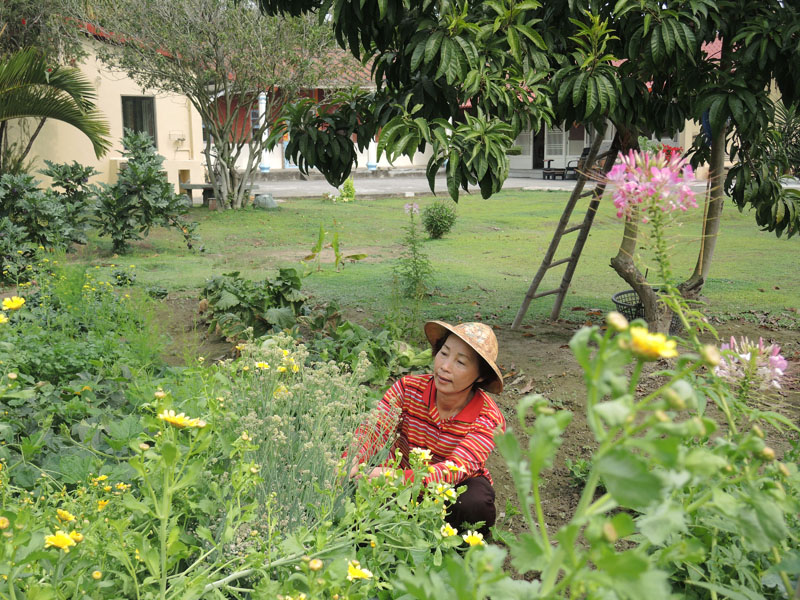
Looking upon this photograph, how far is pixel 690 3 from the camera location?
382 cm

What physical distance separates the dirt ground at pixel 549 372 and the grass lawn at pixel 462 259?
0.54m

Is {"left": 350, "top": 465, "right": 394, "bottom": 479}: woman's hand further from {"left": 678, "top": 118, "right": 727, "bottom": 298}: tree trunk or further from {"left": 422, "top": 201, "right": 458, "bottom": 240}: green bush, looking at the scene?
{"left": 422, "top": 201, "right": 458, "bottom": 240}: green bush

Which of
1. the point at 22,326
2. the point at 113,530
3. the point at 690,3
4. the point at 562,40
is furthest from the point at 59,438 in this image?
the point at 690,3

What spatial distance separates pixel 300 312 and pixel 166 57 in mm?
9575

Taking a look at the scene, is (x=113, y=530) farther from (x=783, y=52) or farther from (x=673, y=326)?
(x=673, y=326)

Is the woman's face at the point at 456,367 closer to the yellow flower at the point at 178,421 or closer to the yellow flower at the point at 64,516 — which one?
the yellow flower at the point at 178,421

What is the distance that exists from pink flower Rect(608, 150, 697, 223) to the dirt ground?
55.4 inches

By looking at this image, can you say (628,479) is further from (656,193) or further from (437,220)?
(437,220)

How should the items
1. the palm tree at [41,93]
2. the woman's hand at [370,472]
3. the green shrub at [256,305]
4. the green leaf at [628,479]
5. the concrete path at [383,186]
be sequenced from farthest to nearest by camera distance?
the concrete path at [383,186] < the palm tree at [41,93] < the green shrub at [256,305] < the woman's hand at [370,472] < the green leaf at [628,479]

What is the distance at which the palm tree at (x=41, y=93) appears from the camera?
31.2ft

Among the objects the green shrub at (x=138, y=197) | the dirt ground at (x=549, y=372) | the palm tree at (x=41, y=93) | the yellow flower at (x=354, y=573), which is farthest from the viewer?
the palm tree at (x=41, y=93)

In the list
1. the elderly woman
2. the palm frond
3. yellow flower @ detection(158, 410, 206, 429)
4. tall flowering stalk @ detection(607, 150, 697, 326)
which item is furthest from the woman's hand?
the palm frond

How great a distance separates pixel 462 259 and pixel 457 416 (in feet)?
24.0

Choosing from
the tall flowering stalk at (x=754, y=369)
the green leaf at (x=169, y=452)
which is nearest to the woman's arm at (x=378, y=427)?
the green leaf at (x=169, y=452)
